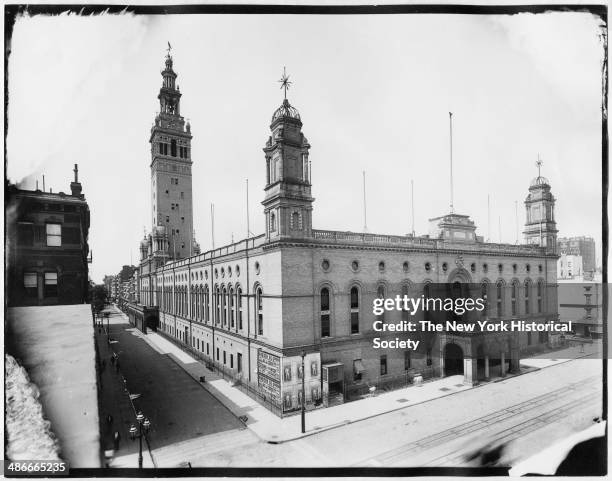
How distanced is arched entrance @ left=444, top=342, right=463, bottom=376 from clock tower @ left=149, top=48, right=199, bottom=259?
35847mm

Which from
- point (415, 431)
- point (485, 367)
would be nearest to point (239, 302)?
point (415, 431)

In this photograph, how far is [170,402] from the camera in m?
22.8

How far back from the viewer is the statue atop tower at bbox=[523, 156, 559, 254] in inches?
1194

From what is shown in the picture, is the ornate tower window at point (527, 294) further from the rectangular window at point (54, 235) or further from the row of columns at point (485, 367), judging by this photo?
the rectangular window at point (54, 235)

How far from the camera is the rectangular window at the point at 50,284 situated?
16031 mm

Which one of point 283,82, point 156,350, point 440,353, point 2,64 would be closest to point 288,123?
point 283,82

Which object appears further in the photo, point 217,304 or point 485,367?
point 217,304

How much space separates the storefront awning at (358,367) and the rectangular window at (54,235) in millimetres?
17493

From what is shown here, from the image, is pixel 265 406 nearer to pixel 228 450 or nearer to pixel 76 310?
pixel 228 450

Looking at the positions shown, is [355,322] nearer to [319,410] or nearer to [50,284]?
[319,410]

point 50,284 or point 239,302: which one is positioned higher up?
point 50,284

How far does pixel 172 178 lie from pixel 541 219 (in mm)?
44816

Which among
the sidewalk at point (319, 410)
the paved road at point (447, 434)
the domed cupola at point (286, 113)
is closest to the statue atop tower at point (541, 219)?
the paved road at point (447, 434)

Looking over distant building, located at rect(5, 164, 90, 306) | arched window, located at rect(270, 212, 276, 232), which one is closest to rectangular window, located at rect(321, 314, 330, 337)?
arched window, located at rect(270, 212, 276, 232)
